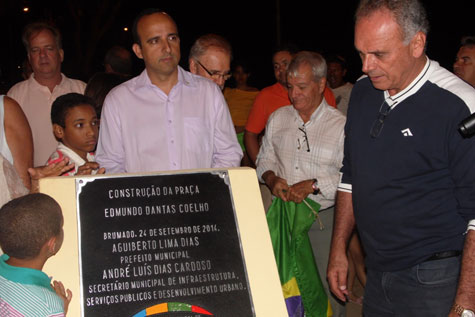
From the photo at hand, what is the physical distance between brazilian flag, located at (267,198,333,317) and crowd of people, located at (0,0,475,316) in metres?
0.16

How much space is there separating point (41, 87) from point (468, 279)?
416 cm

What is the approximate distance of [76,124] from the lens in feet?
13.3

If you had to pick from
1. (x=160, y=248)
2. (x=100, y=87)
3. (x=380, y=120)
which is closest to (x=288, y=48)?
(x=100, y=87)

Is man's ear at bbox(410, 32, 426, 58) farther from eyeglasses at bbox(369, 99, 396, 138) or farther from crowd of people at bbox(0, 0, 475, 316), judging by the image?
eyeglasses at bbox(369, 99, 396, 138)

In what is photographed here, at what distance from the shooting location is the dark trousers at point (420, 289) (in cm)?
284

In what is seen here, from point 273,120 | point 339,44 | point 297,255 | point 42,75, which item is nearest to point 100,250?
point 297,255

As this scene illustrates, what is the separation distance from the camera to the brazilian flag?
4.48m

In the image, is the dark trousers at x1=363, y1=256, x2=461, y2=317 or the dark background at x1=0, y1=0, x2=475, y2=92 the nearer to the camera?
the dark trousers at x1=363, y1=256, x2=461, y2=317

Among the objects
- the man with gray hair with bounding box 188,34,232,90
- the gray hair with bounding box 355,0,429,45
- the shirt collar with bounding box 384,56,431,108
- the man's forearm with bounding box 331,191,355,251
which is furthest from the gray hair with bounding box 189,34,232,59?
the shirt collar with bounding box 384,56,431,108

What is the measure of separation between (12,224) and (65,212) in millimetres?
264

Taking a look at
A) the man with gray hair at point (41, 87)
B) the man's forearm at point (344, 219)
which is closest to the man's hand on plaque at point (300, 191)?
the man's forearm at point (344, 219)

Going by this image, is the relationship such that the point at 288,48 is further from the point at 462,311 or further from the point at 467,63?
the point at 462,311

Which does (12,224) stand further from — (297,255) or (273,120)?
(273,120)

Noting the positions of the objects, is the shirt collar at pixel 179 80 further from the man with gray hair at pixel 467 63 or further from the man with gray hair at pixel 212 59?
the man with gray hair at pixel 467 63
